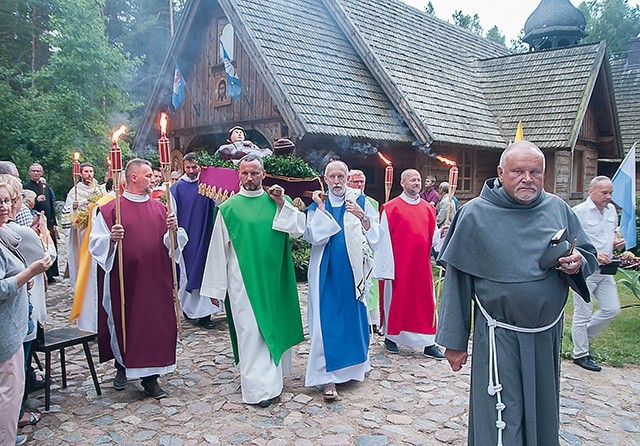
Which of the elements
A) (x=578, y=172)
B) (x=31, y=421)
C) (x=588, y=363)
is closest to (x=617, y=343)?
(x=588, y=363)

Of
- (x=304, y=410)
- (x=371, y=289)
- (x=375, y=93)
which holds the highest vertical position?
(x=375, y=93)

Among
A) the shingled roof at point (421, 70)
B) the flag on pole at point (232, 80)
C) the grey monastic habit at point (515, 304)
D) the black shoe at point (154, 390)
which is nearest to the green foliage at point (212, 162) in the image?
the black shoe at point (154, 390)

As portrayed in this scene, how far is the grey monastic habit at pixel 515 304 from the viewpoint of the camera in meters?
3.03

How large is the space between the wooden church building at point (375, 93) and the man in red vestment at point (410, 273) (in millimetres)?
4151

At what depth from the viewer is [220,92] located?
42.1 ft

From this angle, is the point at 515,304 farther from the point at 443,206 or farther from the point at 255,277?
the point at 443,206

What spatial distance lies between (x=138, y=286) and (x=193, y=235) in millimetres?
2533

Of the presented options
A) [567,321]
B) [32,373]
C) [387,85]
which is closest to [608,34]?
[387,85]

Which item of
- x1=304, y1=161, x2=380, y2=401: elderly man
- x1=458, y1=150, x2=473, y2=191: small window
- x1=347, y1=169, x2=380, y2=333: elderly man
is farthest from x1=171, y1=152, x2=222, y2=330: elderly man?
x1=458, y1=150, x2=473, y2=191: small window

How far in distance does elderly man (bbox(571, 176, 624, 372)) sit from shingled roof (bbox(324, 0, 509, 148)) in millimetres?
6163

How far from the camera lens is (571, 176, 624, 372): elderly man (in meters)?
5.74

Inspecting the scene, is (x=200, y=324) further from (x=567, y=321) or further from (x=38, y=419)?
(x=567, y=321)

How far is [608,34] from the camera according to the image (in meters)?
38.8

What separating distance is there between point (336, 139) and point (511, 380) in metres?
8.47
